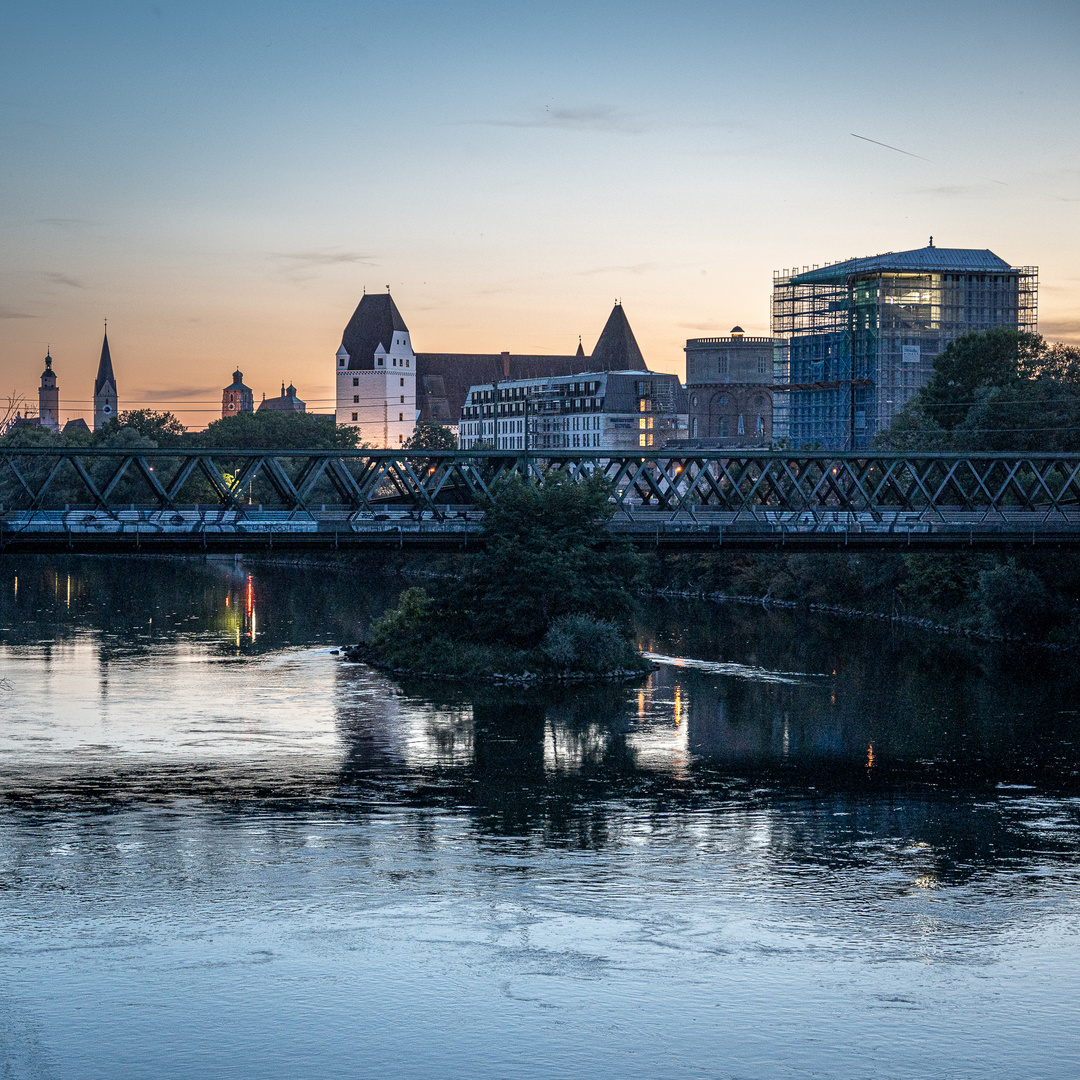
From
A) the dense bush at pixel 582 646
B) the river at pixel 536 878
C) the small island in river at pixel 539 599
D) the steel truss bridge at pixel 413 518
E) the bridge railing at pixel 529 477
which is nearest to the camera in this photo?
the river at pixel 536 878

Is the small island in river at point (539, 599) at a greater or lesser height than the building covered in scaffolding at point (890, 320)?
lesser

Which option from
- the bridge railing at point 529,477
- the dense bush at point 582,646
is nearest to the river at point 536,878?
the dense bush at point 582,646

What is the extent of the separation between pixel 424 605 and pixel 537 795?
29.4 metres

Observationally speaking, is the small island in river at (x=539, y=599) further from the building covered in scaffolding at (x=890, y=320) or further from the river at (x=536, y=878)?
the building covered in scaffolding at (x=890, y=320)

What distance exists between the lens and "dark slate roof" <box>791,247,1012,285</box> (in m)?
146

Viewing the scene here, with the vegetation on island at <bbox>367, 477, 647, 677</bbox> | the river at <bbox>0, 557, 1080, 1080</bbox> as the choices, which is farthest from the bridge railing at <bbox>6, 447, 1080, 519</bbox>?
the river at <bbox>0, 557, 1080, 1080</bbox>

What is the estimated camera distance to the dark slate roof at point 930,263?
146 meters

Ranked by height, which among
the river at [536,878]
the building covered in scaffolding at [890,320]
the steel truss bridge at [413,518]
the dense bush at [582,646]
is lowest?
the river at [536,878]

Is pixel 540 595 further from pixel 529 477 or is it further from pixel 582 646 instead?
pixel 529 477

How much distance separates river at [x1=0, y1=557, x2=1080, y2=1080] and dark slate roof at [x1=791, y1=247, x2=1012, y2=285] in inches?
3241

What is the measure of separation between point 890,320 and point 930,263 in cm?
751

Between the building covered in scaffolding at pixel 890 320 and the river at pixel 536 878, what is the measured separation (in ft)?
255

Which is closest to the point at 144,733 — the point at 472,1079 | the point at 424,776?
the point at 424,776

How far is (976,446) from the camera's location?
303ft
